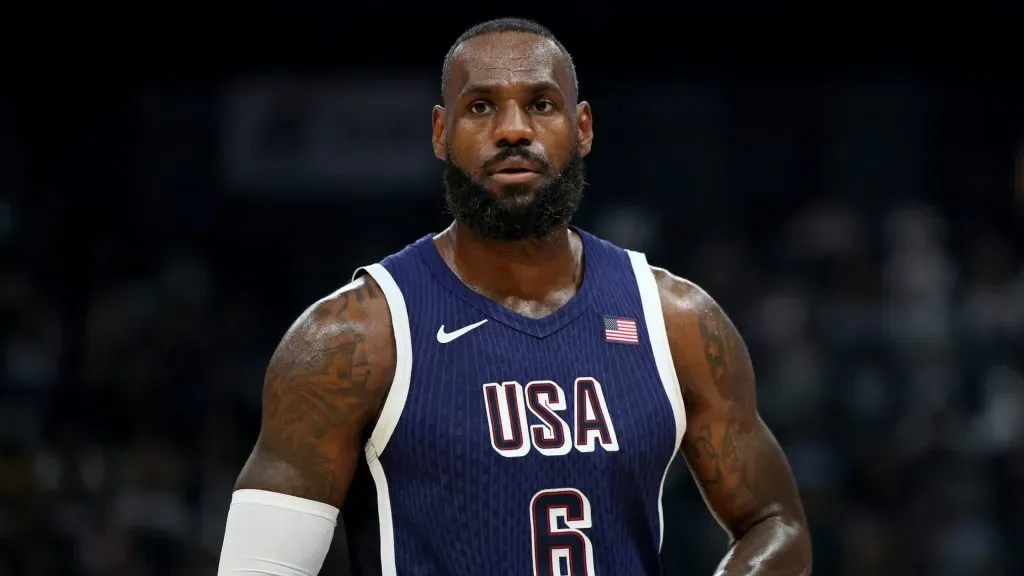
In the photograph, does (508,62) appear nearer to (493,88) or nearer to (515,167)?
(493,88)

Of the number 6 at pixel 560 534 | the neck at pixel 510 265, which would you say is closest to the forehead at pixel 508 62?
the neck at pixel 510 265

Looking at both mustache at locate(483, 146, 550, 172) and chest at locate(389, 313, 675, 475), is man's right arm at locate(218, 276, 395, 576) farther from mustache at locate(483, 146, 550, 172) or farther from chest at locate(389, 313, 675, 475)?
mustache at locate(483, 146, 550, 172)

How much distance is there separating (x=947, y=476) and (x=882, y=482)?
332 millimetres

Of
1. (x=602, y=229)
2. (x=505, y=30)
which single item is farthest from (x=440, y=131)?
(x=602, y=229)

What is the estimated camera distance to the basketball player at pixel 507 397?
2785mm

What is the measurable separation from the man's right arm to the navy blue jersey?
0.06 meters

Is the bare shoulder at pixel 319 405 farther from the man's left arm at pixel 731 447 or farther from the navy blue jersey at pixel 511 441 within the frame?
the man's left arm at pixel 731 447

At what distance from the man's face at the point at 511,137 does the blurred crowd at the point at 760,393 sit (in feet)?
13.2

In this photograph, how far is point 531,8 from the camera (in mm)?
9312

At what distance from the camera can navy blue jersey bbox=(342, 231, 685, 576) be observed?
2787 millimetres

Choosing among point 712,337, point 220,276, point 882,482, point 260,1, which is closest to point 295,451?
point 712,337

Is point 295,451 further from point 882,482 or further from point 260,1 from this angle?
point 260,1

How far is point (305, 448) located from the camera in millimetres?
2779

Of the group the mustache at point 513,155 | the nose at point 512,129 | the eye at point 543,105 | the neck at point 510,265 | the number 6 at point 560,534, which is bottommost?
the number 6 at point 560,534
